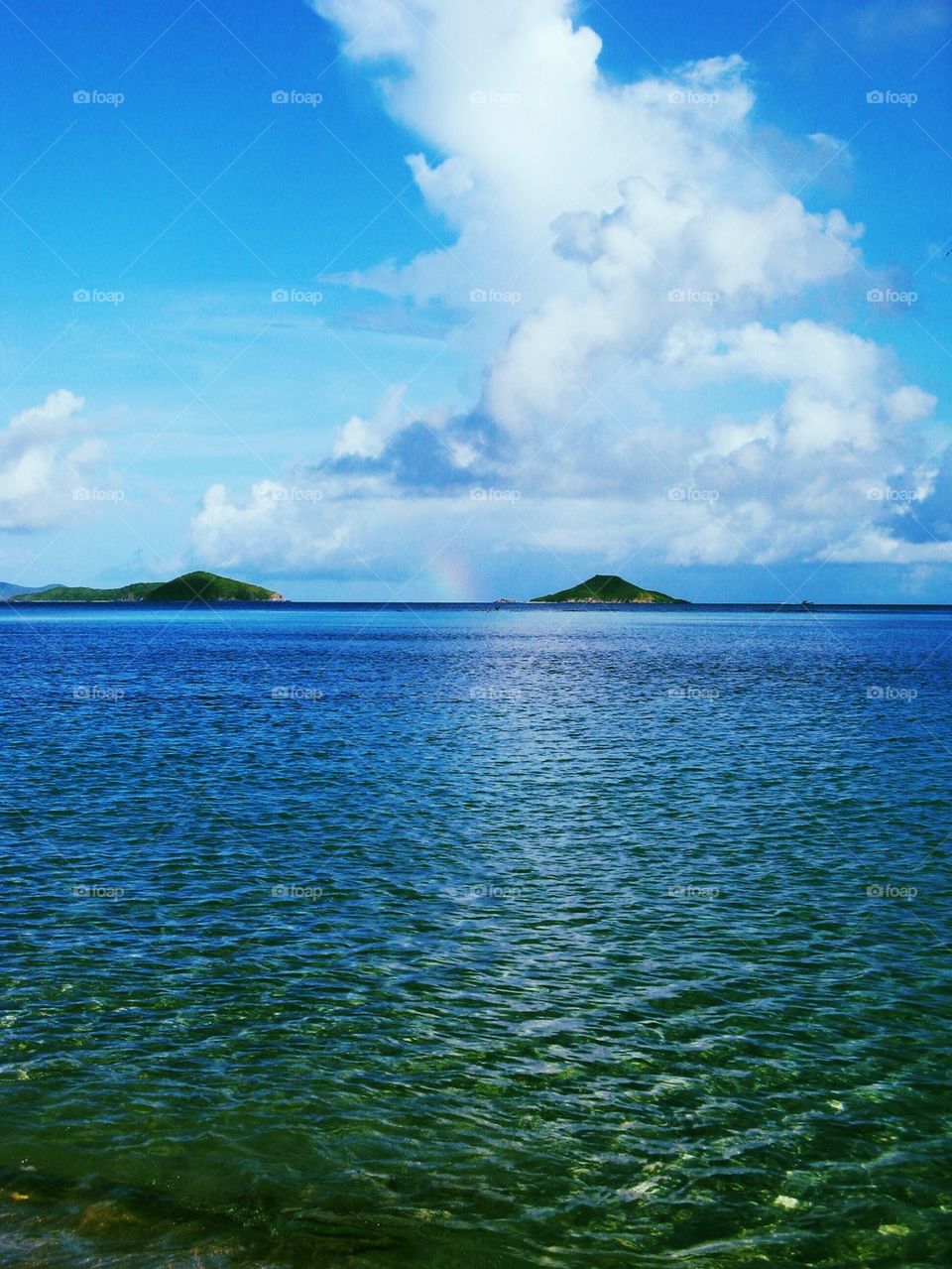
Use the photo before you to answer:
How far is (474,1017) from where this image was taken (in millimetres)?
17047

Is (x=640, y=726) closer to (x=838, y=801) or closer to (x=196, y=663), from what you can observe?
(x=838, y=801)

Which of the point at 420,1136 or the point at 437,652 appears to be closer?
the point at 420,1136

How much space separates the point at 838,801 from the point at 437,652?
109831 millimetres

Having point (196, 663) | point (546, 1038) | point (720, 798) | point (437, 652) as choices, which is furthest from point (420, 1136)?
point (437, 652)

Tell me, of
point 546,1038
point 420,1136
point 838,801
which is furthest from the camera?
point 838,801

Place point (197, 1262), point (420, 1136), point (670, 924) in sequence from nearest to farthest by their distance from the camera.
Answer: point (197, 1262), point (420, 1136), point (670, 924)

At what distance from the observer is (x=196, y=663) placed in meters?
117

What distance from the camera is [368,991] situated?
718 inches

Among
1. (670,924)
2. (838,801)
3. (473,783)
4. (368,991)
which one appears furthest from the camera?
(473,783)

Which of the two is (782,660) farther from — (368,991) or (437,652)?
(368,991)

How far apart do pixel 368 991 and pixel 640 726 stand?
41.9 m

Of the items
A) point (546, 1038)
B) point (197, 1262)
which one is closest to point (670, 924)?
point (546, 1038)

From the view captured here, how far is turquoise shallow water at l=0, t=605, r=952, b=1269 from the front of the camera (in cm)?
1159

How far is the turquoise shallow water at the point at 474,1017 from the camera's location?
38.0ft
